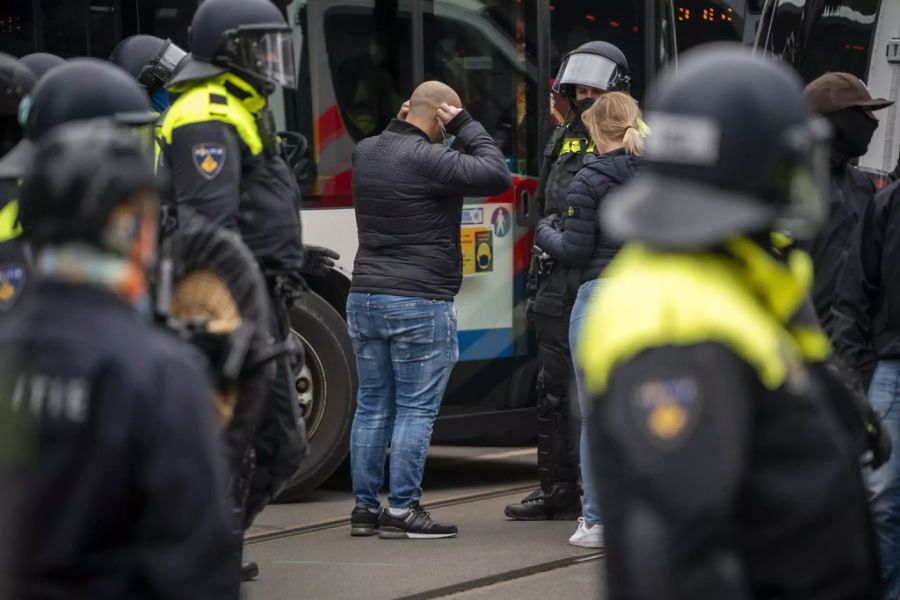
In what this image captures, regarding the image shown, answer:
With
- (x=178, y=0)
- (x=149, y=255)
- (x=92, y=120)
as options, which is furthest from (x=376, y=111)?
(x=149, y=255)

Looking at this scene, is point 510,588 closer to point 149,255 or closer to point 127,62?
point 127,62

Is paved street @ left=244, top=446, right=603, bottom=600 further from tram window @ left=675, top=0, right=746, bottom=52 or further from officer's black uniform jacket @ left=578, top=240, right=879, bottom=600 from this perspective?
officer's black uniform jacket @ left=578, top=240, right=879, bottom=600

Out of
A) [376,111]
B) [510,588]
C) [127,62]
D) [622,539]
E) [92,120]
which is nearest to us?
[622,539]

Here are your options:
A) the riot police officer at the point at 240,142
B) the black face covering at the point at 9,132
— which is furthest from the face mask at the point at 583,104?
the black face covering at the point at 9,132

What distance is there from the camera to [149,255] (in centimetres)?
244

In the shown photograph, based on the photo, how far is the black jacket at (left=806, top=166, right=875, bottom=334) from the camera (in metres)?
5.50

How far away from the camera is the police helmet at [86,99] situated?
3939 millimetres

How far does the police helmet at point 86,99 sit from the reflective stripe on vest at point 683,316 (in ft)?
5.93

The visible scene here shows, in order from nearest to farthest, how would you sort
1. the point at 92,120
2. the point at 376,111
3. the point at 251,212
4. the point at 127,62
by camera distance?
the point at 92,120
the point at 251,212
the point at 127,62
the point at 376,111

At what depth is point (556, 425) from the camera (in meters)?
7.65

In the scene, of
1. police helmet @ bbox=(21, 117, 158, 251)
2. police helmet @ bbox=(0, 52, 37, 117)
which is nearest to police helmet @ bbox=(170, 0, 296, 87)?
police helmet @ bbox=(0, 52, 37, 117)

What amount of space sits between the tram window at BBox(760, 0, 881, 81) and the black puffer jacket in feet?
10.5

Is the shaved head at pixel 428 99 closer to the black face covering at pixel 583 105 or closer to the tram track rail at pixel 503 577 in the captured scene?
the black face covering at pixel 583 105

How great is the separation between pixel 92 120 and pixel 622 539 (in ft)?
6.95
